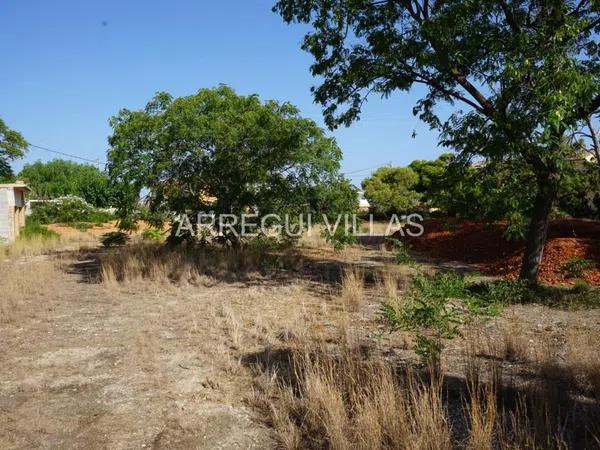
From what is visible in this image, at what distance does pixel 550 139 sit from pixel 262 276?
20.7ft

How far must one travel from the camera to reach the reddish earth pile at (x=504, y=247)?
10.6 meters

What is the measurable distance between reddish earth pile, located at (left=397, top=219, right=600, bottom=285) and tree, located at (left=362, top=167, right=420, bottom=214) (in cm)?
1302

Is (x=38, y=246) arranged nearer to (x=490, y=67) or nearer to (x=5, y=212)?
(x=5, y=212)

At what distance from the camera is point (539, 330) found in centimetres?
612

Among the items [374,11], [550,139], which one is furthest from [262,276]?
[550,139]

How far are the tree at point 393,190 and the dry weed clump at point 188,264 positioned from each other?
1969 centimetres

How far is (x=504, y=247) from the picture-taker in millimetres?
13688

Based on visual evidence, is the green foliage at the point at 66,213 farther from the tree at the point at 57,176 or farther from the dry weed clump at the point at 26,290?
the dry weed clump at the point at 26,290

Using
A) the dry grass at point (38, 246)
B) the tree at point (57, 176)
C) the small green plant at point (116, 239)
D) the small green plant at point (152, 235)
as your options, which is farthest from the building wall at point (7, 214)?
the tree at point (57, 176)

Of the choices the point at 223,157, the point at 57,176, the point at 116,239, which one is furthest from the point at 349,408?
the point at 57,176

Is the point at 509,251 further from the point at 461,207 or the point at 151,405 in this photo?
Answer: the point at 151,405

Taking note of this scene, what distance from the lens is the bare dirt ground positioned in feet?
12.7

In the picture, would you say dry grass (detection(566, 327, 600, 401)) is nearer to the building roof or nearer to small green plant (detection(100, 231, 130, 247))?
small green plant (detection(100, 231, 130, 247))

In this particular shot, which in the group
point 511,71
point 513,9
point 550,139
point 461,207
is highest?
point 513,9
